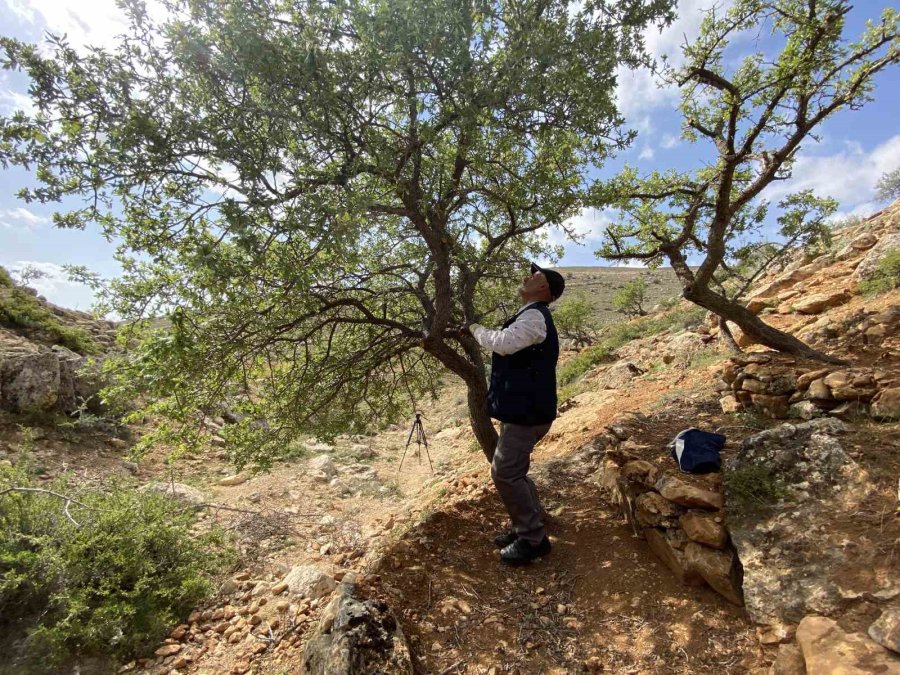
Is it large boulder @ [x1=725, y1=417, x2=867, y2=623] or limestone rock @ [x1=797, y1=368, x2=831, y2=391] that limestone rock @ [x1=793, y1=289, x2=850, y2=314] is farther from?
large boulder @ [x1=725, y1=417, x2=867, y2=623]

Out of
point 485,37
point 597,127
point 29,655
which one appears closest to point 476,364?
point 597,127

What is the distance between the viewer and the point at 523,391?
3.57 metres

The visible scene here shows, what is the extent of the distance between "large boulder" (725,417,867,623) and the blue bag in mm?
151

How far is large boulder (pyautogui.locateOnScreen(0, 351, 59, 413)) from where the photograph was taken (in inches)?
331

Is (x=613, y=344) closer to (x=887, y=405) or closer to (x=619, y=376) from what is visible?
(x=619, y=376)

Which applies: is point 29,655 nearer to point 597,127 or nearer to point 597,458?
point 597,458

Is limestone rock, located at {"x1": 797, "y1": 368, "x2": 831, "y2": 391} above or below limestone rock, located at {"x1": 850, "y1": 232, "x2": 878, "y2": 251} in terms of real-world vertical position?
below

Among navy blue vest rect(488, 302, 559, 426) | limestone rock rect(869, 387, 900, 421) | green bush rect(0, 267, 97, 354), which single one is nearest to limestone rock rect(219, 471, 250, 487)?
green bush rect(0, 267, 97, 354)

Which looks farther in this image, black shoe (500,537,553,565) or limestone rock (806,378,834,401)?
limestone rock (806,378,834,401)

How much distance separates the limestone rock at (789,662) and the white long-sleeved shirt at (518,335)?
241 cm

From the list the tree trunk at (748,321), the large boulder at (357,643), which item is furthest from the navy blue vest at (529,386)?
the tree trunk at (748,321)

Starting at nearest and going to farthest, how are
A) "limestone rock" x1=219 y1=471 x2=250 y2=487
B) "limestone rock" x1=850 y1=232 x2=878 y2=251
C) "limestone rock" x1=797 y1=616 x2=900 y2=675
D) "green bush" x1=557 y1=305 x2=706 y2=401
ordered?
1. "limestone rock" x1=797 y1=616 x2=900 y2=675
2. "limestone rock" x1=219 y1=471 x2=250 y2=487
3. "limestone rock" x1=850 y1=232 x2=878 y2=251
4. "green bush" x1=557 y1=305 x2=706 y2=401

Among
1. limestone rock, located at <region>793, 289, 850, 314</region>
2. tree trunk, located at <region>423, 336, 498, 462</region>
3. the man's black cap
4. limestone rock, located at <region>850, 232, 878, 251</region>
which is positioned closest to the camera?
the man's black cap

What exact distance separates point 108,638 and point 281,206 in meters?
4.03
